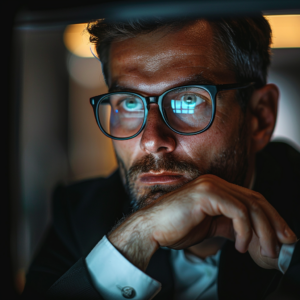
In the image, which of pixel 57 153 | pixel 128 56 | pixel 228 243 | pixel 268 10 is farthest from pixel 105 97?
pixel 228 243

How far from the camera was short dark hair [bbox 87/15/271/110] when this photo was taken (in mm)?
609

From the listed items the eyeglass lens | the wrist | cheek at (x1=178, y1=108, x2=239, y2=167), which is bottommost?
the wrist

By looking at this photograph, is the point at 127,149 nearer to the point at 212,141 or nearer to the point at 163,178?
the point at 163,178

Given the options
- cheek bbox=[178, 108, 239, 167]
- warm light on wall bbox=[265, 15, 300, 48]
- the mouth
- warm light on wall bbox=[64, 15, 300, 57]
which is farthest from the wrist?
warm light on wall bbox=[265, 15, 300, 48]

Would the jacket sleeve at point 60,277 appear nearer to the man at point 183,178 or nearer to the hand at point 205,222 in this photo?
the man at point 183,178

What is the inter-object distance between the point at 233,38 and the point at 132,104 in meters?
0.36

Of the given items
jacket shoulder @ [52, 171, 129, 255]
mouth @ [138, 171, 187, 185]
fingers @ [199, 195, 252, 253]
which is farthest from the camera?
jacket shoulder @ [52, 171, 129, 255]

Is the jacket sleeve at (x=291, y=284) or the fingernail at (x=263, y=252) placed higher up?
the fingernail at (x=263, y=252)

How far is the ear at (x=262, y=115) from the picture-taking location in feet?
2.78

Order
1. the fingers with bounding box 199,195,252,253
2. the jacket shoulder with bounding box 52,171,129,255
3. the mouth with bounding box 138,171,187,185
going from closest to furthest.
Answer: the fingers with bounding box 199,195,252,253 → the mouth with bounding box 138,171,187,185 → the jacket shoulder with bounding box 52,171,129,255

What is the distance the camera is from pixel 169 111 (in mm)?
648

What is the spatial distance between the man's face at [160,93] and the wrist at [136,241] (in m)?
0.06

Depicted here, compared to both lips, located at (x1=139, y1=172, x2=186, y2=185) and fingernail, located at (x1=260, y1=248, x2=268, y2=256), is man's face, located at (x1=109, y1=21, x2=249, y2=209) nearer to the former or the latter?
lips, located at (x1=139, y1=172, x2=186, y2=185)

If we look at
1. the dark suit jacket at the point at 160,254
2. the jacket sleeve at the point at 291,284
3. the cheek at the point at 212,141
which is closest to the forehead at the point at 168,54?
the cheek at the point at 212,141
